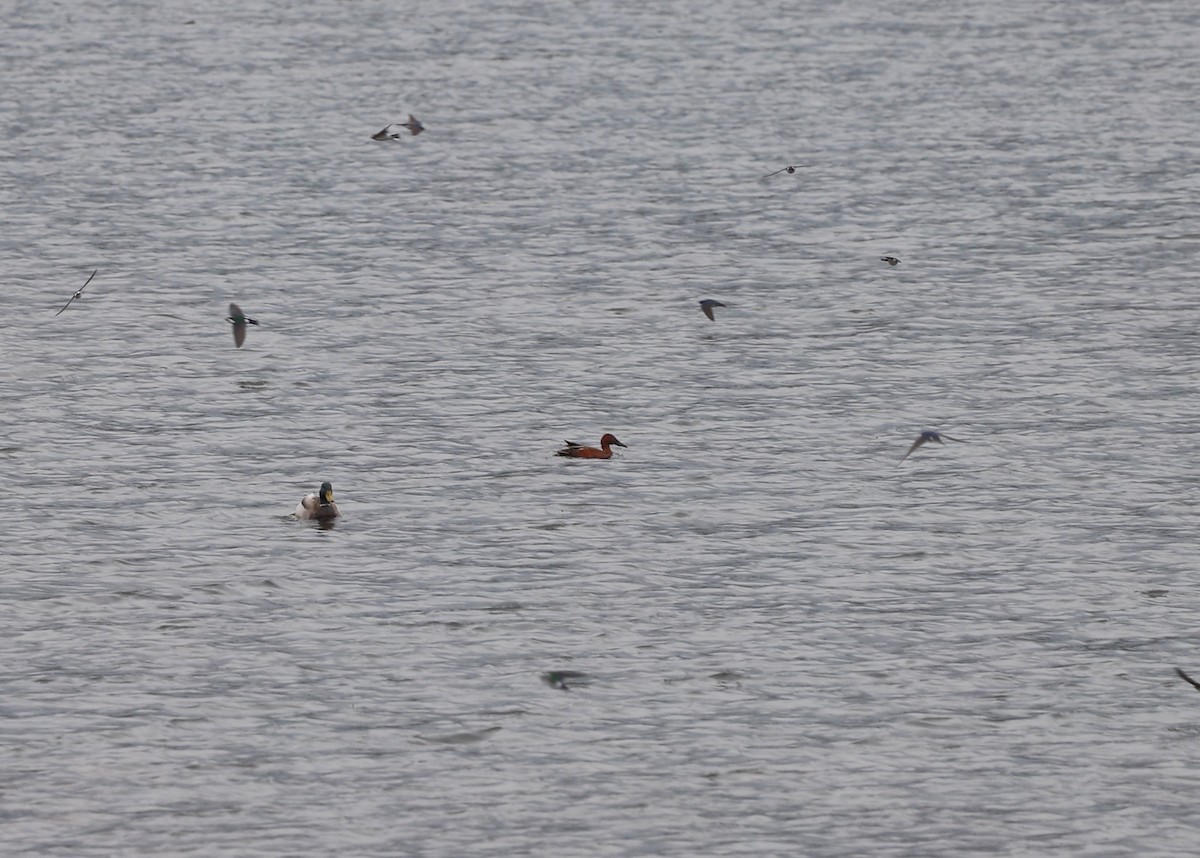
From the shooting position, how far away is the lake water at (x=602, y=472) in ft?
51.1

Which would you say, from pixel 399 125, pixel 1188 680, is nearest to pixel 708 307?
pixel 1188 680

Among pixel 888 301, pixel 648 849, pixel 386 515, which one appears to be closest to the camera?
pixel 648 849

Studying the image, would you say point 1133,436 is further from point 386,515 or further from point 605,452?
point 386,515

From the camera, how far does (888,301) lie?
97.9ft

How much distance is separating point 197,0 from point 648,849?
45775mm

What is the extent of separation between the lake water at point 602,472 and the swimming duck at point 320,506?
295 mm

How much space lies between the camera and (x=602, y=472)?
2286cm

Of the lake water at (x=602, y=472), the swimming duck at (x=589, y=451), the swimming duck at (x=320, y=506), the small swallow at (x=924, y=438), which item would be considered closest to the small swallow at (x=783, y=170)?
the lake water at (x=602, y=472)

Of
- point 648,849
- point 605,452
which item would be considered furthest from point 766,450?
point 648,849

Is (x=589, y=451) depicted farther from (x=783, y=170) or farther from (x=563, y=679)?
(x=783, y=170)

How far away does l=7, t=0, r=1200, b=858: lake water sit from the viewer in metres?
15.6

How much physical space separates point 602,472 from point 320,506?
3463mm

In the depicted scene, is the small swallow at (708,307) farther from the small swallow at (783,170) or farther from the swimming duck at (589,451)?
the small swallow at (783,170)

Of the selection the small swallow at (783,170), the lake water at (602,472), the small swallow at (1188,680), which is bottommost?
the small swallow at (783,170)
